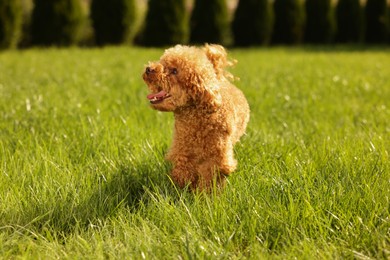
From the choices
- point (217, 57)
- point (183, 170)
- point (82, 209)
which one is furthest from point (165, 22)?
point (82, 209)

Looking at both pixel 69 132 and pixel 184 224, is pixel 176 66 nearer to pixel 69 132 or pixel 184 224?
pixel 184 224

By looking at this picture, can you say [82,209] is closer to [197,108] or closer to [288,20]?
[197,108]

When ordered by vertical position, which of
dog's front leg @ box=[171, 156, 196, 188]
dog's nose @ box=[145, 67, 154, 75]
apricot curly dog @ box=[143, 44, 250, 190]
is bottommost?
dog's front leg @ box=[171, 156, 196, 188]

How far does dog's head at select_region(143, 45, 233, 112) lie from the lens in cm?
313

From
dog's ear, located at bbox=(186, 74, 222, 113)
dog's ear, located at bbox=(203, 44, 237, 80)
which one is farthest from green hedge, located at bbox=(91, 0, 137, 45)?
dog's ear, located at bbox=(186, 74, 222, 113)

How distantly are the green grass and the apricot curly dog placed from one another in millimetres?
166

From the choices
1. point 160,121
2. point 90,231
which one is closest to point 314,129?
point 160,121

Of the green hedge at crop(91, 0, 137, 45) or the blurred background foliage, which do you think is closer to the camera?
the blurred background foliage

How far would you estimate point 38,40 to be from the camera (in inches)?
663

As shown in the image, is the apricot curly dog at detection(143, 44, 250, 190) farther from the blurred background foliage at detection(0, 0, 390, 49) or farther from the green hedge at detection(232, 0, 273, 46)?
the green hedge at detection(232, 0, 273, 46)

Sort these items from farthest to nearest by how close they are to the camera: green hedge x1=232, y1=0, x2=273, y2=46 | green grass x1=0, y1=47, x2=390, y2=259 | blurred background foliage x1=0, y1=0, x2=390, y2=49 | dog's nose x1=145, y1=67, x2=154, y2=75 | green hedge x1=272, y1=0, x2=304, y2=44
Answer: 1. green hedge x1=272, y1=0, x2=304, y2=44
2. green hedge x1=232, y1=0, x2=273, y2=46
3. blurred background foliage x1=0, y1=0, x2=390, y2=49
4. dog's nose x1=145, y1=67, x2=154, y2=75
5. green grass x1=0, y1=47, x2=390, y2=259

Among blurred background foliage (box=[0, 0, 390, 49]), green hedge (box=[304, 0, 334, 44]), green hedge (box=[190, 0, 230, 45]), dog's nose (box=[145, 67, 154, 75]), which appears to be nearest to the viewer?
dog's nose (box=[145, 67, 154, 75])

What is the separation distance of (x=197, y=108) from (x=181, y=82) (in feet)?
0.85

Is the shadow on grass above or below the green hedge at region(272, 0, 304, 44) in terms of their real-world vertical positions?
below
